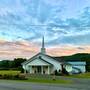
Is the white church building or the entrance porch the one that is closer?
the white church building

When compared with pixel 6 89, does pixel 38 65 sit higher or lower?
higher

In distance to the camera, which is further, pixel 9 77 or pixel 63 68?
pixel 63 68

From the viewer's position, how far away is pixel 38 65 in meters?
76.5

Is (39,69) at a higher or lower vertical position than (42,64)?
lower

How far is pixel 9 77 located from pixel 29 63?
98.6ft

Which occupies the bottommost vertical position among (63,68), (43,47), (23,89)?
(23,89)

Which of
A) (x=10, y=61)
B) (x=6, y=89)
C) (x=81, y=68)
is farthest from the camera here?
(x=10, y=61)

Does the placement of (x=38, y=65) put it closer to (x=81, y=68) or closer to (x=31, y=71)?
(x=31, y=71)

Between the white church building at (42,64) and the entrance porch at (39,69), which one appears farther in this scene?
the entrance porch at (39,69)

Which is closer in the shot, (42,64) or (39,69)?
(42,64)

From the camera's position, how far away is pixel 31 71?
7769 centimetres

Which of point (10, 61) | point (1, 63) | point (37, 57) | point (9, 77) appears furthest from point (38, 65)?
point (1, 63)

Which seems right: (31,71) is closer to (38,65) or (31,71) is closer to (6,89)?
(38,65)

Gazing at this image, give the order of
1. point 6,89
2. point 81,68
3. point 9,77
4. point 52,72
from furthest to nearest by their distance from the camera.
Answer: point 81,68
point 52,72
point 9,77
point 6,89
